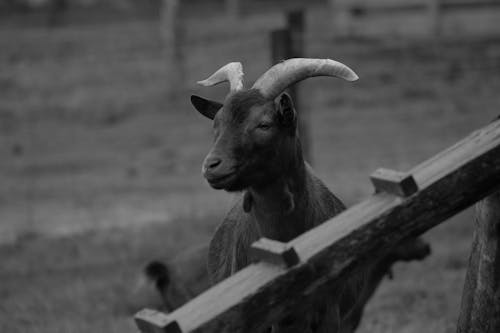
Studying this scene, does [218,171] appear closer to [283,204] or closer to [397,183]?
[283,204]

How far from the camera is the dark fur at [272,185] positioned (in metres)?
4.92

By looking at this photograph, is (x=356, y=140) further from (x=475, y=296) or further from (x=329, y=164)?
(x=475, y=296)

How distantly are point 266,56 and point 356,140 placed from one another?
550 centimetres

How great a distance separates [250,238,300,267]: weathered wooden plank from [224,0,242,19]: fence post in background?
2452cm

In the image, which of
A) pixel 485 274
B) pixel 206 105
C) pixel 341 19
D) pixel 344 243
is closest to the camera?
pixel 344 243

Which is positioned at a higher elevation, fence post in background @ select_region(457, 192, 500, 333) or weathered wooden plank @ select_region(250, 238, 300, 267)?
weathered wooden plank @ select_region(250, 238, 300, 267)

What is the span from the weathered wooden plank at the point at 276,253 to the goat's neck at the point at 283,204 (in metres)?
1.82

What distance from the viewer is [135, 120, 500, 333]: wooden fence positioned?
3.22m

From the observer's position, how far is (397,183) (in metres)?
3.52

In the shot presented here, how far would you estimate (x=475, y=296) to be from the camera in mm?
4246

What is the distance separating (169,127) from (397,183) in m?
15.4

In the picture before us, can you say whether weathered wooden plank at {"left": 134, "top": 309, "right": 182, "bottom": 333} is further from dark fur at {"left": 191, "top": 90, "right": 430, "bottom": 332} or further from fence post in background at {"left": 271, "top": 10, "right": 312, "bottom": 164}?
fence post in background at {"left": 271, "top": 10, "right": 312, "bottom": 164}

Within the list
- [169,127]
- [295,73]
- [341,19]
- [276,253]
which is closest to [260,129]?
[295,73]

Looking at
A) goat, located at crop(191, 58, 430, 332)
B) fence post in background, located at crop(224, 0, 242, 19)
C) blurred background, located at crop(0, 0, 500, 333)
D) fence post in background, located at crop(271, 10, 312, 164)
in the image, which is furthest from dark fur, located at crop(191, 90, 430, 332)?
fence post in background, located at crop(224, 0, 242, 19)
